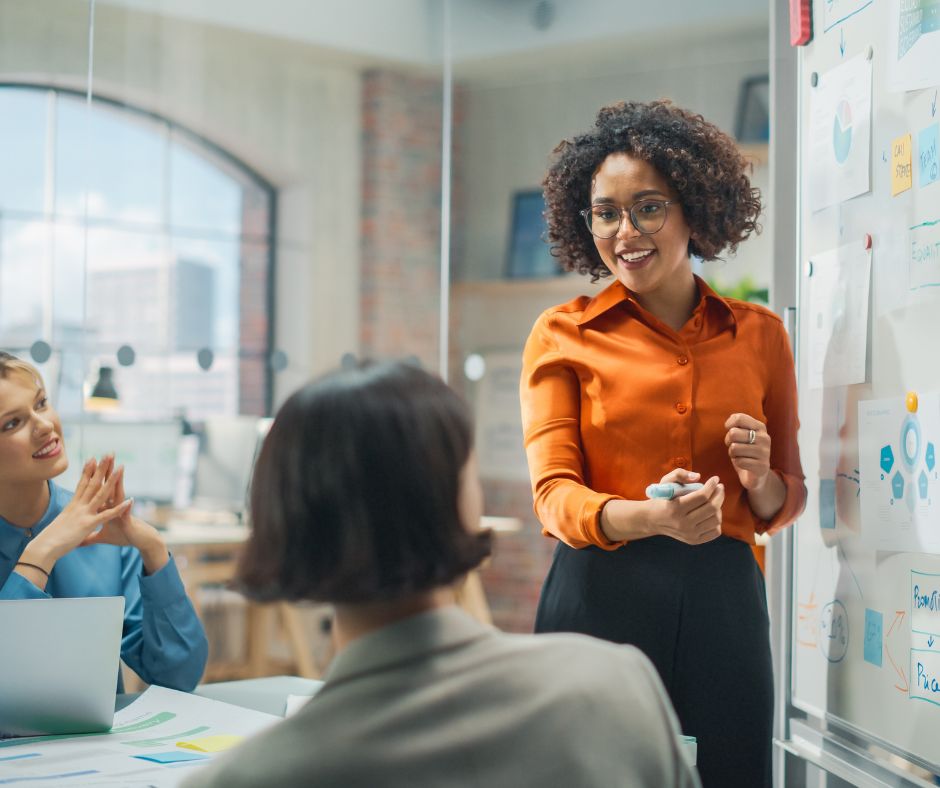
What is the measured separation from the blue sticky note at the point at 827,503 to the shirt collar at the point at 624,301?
41 centimetres

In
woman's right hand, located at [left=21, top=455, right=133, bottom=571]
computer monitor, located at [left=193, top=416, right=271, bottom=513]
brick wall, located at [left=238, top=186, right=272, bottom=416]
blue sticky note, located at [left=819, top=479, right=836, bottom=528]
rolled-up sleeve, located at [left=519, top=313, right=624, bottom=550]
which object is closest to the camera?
rolled-up sleeve, located at [left=519, top=313, right=624, bottom=550]

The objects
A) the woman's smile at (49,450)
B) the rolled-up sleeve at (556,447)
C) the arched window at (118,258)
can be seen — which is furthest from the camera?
the arched window at (118,258)

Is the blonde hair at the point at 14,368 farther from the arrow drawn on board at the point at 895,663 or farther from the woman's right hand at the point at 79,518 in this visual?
the arrow drawn on board at the point at 895,663

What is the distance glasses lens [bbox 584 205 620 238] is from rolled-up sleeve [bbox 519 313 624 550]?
0.16 metres

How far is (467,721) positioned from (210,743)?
2.37 feet

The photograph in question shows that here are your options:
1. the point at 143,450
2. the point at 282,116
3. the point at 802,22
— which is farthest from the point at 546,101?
the point at 802,22

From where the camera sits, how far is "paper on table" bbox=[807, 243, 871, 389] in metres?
1.87

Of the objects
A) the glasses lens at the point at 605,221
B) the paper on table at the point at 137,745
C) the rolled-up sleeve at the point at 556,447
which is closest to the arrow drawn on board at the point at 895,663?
the rolled-up sleeve at the point at 556,447

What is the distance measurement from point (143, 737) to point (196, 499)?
3.64 m

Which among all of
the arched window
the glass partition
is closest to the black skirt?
the arched window

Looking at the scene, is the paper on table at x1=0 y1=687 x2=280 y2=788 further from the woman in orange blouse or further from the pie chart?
the pie chart

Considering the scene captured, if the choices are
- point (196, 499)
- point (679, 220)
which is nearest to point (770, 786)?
point (679, 220)

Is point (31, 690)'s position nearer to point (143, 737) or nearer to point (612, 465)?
point (143, 737)

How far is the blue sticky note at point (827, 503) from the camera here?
1975 millimetres
